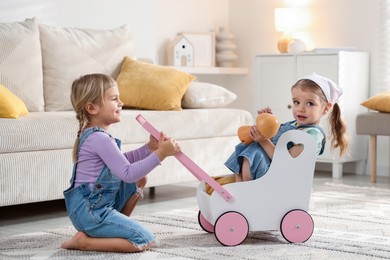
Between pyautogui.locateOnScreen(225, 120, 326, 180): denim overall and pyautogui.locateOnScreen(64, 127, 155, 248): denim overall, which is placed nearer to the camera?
pyautogui.locateOnScreen(64, 127, 155, 248): denim overall

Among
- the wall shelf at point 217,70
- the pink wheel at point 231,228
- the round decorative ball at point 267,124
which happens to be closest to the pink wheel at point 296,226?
the pink wheel at point 231,228

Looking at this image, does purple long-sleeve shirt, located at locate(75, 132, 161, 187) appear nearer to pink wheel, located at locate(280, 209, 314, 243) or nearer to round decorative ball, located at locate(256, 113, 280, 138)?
round decorative ball, located at locate(256, 113, 280, 138)

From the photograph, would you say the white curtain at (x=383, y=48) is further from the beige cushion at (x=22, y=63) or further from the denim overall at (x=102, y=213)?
the denim overall at (x=102, y=213)

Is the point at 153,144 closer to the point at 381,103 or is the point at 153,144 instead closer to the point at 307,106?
the point at 307,106

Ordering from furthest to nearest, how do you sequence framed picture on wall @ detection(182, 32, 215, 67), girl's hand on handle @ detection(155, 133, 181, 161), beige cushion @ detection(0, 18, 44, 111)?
framed picture on wall @ detection(182, 32, 215, 67)
beige cushion @ detection(0, 18, 44, 111)
girl's hand on handle @ detection(155, 133, 181, 161)

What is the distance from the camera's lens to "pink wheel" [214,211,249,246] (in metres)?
2.62

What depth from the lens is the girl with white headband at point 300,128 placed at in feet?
8.90

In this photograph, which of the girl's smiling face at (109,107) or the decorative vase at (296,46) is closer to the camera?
the girl's smiling face at (109,107)

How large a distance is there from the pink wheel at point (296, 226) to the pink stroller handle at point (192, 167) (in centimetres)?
23

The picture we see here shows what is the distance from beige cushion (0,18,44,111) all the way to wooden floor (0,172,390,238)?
0.52m

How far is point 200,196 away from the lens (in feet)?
9.05

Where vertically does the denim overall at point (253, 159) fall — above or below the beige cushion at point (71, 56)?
below

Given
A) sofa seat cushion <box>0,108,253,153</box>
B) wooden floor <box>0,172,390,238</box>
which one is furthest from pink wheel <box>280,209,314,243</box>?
sofa seat cushion <box>0,108,253,153</box>

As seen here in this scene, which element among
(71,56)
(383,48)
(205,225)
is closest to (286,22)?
(383,48)
